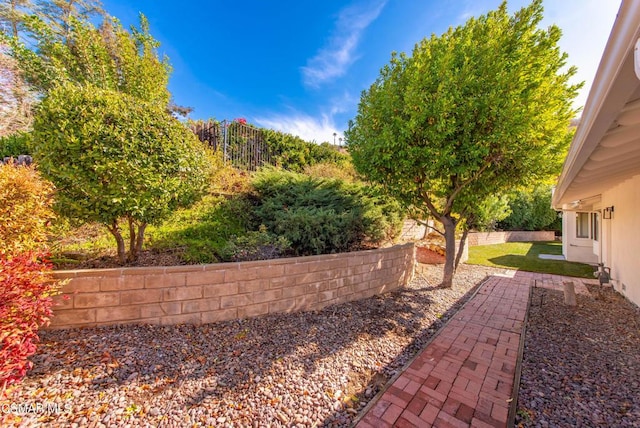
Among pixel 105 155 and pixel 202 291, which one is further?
pixel 202 291

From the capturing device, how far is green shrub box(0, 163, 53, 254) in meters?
2.40

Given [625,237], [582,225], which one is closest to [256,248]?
[625,237]

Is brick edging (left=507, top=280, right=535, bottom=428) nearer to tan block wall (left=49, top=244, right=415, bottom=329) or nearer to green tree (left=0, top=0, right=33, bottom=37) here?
tan block wall (left=49, top=244, right=415, bottom=329)

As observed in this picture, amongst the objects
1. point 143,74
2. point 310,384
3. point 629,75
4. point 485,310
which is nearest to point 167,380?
point 310,384

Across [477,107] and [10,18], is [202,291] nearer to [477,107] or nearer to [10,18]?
[477,107]

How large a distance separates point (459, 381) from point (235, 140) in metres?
8.46

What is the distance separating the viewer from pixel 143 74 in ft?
22.5

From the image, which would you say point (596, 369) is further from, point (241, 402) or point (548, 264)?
point (548, 264)

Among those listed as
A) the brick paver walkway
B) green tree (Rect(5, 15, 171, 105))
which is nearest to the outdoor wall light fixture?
the brick paver walkway

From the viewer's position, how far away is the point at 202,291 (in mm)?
3428

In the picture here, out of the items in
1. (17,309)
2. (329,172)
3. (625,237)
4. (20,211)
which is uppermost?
(329,172)

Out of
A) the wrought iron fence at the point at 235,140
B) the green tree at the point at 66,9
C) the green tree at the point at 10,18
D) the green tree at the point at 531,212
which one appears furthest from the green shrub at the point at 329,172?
the green tree at the point at 531,212

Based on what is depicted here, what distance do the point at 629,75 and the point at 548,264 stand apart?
41.9ft

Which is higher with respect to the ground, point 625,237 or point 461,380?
point 625,237
